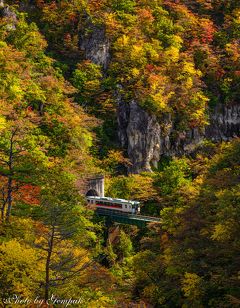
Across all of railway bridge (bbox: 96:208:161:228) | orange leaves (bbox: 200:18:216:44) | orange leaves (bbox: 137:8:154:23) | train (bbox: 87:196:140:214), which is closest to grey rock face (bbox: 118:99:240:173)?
train (bbox: 87:196:140:214)

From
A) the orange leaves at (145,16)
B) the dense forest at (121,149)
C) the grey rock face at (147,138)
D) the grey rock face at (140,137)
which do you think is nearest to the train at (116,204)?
the dense forest at (121,149)

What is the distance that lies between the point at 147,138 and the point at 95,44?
51.2 feet

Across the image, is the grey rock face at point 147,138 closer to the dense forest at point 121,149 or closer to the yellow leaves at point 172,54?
the dense forest at point 121,149

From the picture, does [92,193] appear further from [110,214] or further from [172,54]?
[172,54]

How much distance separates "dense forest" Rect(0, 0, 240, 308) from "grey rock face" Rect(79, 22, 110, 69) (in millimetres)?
144

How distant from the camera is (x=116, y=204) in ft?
136

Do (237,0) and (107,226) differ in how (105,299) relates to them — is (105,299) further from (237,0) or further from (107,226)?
(237,0)

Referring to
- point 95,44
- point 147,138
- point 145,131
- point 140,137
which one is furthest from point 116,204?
point 95,44

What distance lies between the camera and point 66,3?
212ft

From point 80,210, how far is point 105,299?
30.9 ft

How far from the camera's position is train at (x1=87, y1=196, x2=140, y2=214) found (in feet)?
135

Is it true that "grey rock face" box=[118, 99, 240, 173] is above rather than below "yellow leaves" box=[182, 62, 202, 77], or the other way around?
below

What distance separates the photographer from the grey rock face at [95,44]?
198 ft

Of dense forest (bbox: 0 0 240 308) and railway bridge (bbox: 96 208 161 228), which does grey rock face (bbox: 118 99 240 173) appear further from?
railway bridge (bbox: 96 208 161 228)
